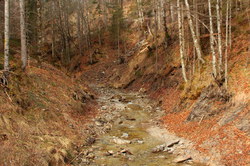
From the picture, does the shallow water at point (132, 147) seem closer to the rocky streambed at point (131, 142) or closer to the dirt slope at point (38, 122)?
the rocky streambed at point (131, 142)

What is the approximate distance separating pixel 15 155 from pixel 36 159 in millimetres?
755

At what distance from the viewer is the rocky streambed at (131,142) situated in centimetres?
959

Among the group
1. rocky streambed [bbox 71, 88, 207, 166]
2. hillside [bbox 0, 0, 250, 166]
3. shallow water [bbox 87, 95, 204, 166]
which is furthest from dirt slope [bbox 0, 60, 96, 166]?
shallow water [bbox 87, 95, 204, 166]

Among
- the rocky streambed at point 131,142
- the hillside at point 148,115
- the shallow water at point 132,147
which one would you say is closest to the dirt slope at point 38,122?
the hillside at point 148,115

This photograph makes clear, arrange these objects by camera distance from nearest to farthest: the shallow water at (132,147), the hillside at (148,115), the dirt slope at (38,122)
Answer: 1. the dirt slope at (38,122)
2. the hillside at (148,115)
3. the shallow water at (132,147)

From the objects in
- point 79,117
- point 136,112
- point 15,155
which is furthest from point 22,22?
point 15,155

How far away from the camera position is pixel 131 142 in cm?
1201

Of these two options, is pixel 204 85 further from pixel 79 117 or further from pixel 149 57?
pixel 149 57

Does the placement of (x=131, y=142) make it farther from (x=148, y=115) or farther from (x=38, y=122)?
(x=148, y=115)

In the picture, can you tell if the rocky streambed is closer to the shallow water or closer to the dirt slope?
the shallow water

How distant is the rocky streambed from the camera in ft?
31.5

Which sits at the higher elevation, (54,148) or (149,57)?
(149,57)

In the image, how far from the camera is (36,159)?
26.6 ft

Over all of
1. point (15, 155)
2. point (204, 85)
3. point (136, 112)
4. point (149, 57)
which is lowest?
point (136, 112)
